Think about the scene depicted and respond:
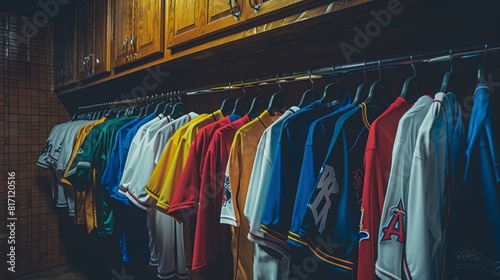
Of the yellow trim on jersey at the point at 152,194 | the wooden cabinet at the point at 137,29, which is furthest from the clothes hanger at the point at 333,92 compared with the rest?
the wooden cabinet at the point at 137,29

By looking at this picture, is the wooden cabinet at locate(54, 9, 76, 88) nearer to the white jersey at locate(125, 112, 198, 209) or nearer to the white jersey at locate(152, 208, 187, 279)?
the white jersey at locate(125, 112, 198, 209)

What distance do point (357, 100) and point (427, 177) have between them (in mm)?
339

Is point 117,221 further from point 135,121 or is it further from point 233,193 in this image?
point 233,193

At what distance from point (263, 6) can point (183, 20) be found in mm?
438

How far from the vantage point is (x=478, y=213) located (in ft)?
1.88

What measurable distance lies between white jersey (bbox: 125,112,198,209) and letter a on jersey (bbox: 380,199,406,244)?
83 centimetres

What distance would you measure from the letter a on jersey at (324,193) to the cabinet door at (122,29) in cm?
128

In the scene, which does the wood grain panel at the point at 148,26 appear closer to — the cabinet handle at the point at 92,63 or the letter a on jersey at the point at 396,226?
the cabinet handle at the point at 92,63

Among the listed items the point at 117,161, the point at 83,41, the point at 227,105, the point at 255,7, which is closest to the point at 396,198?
the point at 255,7

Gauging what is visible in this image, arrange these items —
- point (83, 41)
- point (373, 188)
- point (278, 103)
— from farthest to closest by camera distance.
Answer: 1. point (83, 41)
2. point (278, 103)
3. point (373, 188)

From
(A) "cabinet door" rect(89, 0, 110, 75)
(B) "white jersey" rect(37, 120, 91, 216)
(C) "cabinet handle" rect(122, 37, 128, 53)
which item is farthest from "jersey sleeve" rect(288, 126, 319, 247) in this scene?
(B) "white jersey" rect(37, 120, 91, 216)

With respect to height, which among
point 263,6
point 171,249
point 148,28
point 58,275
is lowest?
point 58,275

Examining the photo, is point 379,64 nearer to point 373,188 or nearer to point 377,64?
point 377,64

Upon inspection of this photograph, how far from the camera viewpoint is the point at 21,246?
8.40 ft
